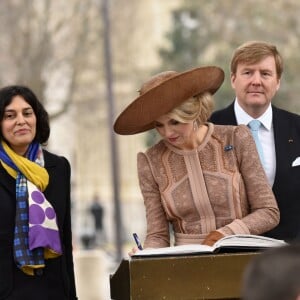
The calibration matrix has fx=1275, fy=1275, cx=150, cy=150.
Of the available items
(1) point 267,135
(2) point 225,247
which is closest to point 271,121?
(1) point 267,135

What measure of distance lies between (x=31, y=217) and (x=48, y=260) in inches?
9.4

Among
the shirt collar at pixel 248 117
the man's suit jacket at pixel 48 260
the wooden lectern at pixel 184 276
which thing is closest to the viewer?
the wooden lectern at pixel 184 276

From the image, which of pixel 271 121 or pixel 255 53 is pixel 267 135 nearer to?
pixel 271 121

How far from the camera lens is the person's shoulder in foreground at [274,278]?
3137mm

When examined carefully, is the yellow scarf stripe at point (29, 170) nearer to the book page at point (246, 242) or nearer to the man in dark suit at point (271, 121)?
the man in dark suit at point (271, 121)

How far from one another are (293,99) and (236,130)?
34479mm

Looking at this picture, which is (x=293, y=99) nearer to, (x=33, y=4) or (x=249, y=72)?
(x=33, y=4)

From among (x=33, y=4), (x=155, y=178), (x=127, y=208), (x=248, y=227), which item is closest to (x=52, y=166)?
(x=155, y=178)

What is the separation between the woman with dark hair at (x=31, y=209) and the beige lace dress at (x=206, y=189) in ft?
1.80

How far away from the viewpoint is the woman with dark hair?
5605mm

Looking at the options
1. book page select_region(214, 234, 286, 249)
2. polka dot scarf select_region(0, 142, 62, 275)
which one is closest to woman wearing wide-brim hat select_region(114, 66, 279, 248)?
book page select_region(214, 234, 286, 249)

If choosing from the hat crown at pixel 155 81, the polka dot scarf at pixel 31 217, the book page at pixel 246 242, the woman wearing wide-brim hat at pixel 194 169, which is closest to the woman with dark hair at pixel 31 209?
the polka dot scarf at pixel 31 217

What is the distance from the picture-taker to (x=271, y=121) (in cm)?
594

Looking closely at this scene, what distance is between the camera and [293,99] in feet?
130
